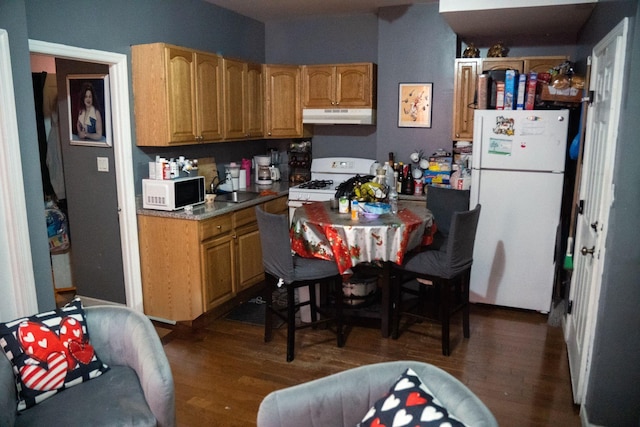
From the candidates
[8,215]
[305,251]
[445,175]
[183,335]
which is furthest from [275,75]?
[8,215]

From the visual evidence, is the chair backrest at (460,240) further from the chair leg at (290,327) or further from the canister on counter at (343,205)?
the chair leg at (290,327)

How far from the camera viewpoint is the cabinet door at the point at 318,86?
4.95 m

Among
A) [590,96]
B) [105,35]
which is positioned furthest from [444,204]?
[105,35]

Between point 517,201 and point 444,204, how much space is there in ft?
1.83

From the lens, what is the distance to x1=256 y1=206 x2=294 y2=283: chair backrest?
3.16 m

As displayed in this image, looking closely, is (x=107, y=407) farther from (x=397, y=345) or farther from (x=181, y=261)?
(x=397, y=345)

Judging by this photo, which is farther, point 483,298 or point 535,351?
point 483,298

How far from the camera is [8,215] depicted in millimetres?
2639

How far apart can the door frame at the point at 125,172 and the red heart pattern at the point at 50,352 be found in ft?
5.39

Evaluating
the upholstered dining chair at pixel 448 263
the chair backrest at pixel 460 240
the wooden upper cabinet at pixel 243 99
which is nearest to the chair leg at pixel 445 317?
the upholstered dining chair at pixel 448 263

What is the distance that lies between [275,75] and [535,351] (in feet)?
11.0

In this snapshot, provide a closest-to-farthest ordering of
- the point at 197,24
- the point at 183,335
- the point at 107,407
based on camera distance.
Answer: the point at 107,407 < the point at 183,335 < the point at 197,24

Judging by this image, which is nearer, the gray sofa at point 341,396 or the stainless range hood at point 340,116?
the gray sofa at point 341,396

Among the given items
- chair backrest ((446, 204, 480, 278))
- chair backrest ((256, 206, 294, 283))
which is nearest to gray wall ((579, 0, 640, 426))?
chair backrest ((446, 204, 480, 278))
